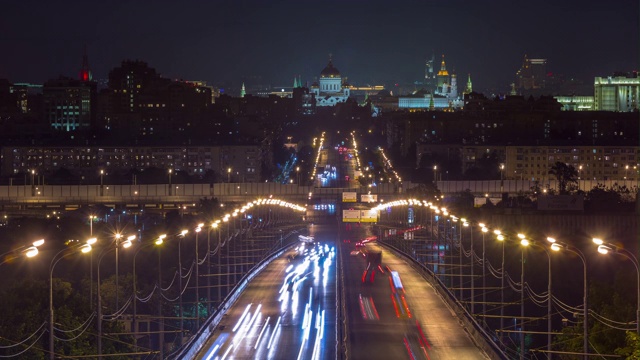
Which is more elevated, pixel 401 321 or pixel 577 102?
pixel 577 102

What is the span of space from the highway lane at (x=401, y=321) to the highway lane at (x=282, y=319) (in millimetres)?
537

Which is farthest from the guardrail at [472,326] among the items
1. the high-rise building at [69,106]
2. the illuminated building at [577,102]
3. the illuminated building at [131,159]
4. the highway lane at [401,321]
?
the illuminated building at [577,102]

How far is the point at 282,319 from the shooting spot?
25047 millimetres

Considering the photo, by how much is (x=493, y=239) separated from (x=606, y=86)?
123412 millimetres

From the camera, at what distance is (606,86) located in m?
158

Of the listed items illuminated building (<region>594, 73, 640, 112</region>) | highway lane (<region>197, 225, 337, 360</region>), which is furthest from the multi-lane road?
illuminated building (<region>594, 73, 640, 112</region>)

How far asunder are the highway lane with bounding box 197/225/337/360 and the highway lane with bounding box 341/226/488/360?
0.54 metres

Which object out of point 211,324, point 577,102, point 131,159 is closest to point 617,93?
point 577,102

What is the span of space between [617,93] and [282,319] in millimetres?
138810

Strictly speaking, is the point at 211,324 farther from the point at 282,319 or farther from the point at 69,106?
the point at 69,106

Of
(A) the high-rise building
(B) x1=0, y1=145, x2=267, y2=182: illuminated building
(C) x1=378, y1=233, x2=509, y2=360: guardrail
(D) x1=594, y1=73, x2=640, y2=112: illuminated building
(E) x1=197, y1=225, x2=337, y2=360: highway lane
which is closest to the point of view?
(C) x1=378, y1=233, x2=509, y2=360: guardrail

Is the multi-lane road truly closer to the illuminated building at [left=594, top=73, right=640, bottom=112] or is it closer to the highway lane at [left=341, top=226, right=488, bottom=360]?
the highway lane at [left=341, top=226, right=488, bottom=360]

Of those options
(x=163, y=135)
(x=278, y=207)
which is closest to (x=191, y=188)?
(x=278, y=207)

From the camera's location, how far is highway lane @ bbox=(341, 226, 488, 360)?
21484 millimetres
